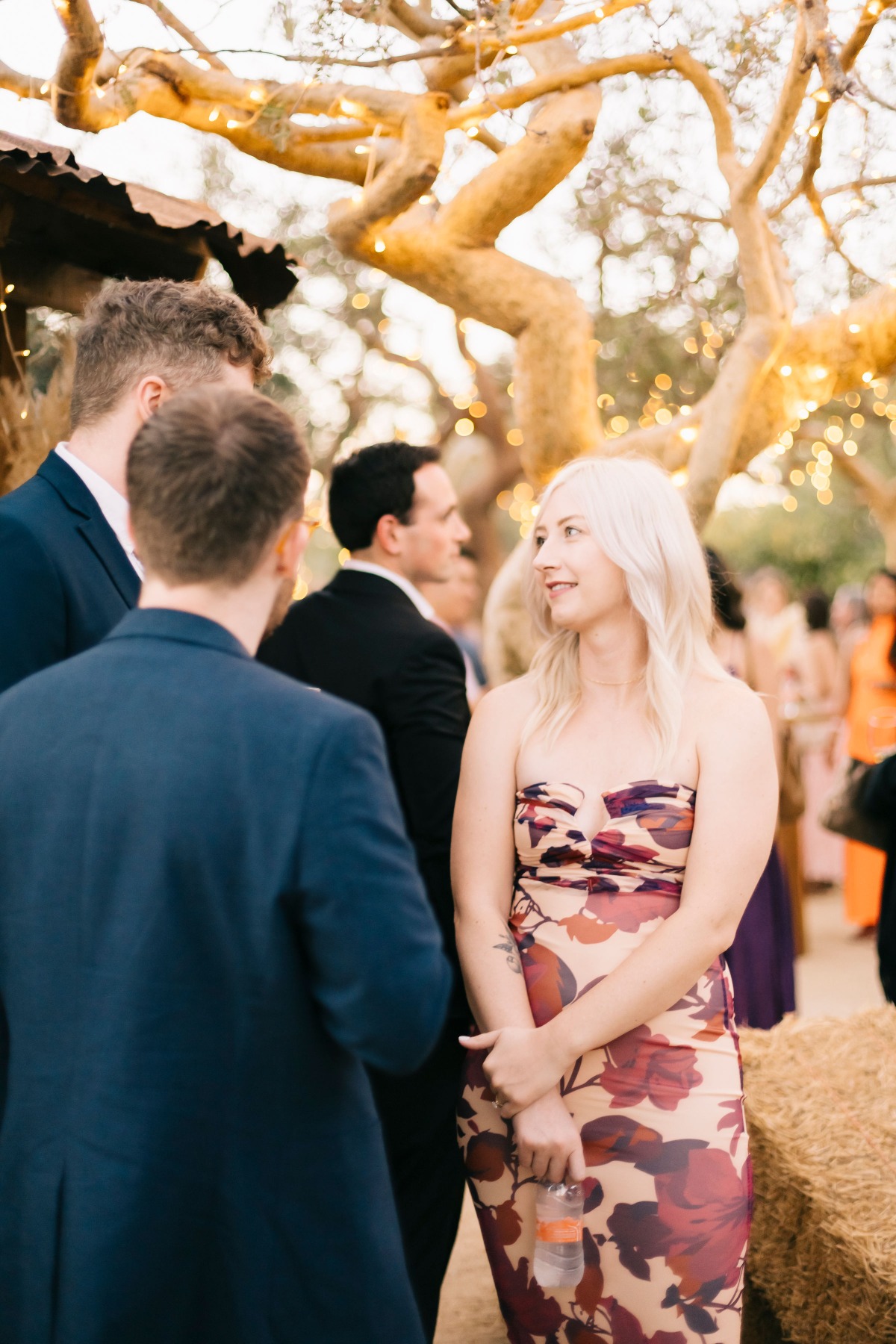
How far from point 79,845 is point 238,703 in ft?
0.88

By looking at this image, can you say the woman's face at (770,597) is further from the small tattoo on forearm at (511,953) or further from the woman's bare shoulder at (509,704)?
the small tattoo on forearm at (511,953)

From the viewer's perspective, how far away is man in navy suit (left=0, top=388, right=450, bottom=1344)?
4.37ft

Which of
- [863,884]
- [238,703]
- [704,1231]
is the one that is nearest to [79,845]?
[238,703]

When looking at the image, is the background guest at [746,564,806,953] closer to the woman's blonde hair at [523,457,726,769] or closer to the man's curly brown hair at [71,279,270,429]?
the woman's blonde hair at [523,457,726,769]

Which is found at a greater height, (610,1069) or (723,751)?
(723,751)

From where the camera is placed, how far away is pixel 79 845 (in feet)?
4.49

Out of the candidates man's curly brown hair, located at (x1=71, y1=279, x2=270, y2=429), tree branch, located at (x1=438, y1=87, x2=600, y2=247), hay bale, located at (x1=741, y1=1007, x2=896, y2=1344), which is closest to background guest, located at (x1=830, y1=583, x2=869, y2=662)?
hay bale, located at (x1=741, y1=1007, x2=896, y2=1344)

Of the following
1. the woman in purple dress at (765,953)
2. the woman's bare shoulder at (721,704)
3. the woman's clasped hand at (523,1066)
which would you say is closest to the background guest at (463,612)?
the woman in purple dress at (765,953)

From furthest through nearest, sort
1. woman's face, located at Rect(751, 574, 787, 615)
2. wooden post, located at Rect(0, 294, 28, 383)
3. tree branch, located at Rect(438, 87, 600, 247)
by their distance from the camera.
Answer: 1. woman's face, located at Rect(751, 574, 787, 615)
2. wooden post, located at Rect(0, 294, 28, 383)
3. tree branch, located at Rect(438, 87, 600, 247)

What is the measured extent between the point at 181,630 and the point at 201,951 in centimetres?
40

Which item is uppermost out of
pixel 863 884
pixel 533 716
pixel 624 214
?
pixel 624 214

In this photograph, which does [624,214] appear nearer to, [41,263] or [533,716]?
[41,263]

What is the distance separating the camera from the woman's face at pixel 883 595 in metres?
6.97

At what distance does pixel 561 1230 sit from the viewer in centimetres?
202
